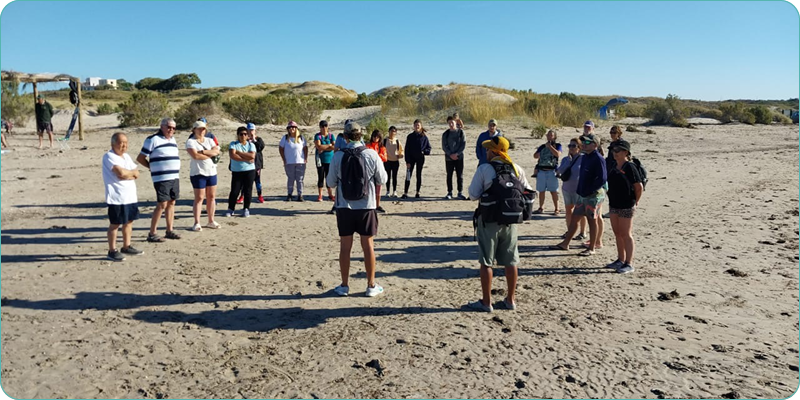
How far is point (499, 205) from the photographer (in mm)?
5594

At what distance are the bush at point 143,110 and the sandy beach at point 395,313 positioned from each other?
63.7ft

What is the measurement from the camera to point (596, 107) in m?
35.8

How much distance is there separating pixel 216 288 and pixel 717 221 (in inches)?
328

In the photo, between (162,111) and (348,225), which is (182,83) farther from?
(348,225)

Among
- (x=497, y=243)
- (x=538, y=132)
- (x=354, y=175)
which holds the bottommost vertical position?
(x=497, y=243)

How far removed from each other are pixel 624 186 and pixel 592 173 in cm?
61

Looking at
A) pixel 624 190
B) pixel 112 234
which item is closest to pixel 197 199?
pixel 112 234

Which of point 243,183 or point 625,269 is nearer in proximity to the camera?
point 625,269

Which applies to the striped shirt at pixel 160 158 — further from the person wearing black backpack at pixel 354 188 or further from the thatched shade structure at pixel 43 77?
the thatched shade structure at pixel 43 77

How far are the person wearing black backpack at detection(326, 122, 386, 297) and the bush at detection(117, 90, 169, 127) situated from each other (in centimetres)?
2609

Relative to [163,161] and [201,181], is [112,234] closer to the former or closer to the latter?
[163,161]

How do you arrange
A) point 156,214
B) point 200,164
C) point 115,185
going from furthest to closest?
point 200,164
point 156,214
point 115,185

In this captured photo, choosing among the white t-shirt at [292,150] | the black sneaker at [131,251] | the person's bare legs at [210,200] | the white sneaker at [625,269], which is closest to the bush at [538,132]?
the white t-shirt at [292,150]

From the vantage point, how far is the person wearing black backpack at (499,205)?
5602 mm
